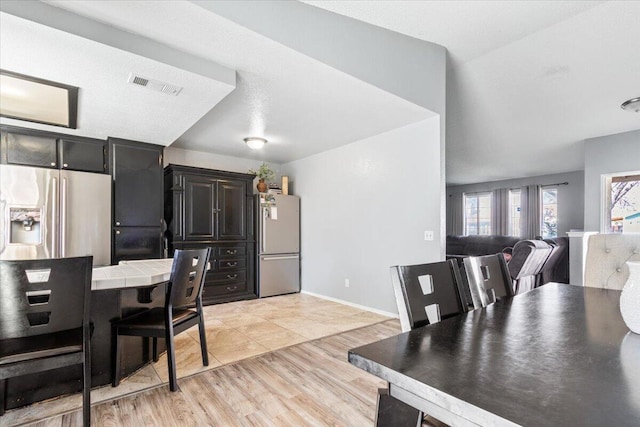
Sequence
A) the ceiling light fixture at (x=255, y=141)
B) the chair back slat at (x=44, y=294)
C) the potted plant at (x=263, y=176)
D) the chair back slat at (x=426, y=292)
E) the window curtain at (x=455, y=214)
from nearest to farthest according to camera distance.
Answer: the chair back slat at (x=426, y=292), the chair back slat at (x=44, y=294), the ceiling light fixture at (x=255, y=141), the potted plant at (x=263, y=176), the window curtain at (x=455, y=214)

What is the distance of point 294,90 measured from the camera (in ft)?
9.56

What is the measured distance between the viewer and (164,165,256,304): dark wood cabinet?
15.0 feet

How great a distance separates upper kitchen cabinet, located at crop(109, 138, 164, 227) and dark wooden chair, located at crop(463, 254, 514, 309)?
12.0 feet

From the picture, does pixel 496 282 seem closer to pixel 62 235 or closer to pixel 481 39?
pixel 481 39

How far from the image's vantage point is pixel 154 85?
248 centimetres

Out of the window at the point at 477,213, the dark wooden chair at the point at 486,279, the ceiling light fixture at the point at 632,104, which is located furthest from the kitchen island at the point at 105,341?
the window at the point at 477,213

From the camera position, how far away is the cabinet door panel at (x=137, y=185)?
12.3 feet

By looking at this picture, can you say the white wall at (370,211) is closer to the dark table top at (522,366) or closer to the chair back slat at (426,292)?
the chair back slat at (426,292)

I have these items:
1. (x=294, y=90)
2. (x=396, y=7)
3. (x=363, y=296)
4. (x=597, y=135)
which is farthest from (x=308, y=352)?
(x=597, y=135)

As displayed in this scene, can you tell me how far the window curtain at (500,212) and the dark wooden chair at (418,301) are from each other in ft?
28.1

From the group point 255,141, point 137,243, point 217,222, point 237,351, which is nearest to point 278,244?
point 217,222

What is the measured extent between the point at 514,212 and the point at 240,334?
829 cm

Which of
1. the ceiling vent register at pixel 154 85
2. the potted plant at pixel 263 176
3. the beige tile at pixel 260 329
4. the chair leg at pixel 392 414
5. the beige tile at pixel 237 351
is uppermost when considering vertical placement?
the ceiling vent register at pixel 154 85

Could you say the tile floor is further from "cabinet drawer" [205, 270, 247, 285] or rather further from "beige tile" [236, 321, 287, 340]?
"cabinet drawer" [205, 270, 247, 285]
